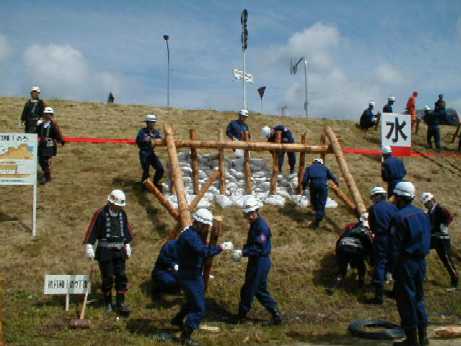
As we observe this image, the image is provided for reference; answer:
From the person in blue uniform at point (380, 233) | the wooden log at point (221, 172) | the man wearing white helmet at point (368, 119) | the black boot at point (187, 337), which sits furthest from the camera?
the man wearing white helmet at point (368, 119)

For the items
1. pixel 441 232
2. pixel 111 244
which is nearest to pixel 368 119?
pixel 441 232

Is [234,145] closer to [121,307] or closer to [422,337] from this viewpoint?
[121,307]

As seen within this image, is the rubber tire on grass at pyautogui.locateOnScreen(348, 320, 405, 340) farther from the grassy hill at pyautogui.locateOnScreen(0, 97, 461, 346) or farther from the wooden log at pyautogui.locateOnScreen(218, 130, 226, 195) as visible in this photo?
the wooden log at pyautogui.locateOnScreen(218, 130, 226, 195)

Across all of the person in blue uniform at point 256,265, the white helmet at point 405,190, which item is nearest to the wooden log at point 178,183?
the person in blue uniform at point 256,265

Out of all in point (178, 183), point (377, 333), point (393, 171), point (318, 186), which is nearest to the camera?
point (377, 333)

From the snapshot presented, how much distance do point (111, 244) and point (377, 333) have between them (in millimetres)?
4187

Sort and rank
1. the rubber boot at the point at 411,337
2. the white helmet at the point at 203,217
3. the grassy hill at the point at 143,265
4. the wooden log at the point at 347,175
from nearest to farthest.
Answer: the rubber boot at the point at 411,337
the white helmet at the point at 203,217
the grassy hill at the point at 143,265
the wooden log at the point at 347,175

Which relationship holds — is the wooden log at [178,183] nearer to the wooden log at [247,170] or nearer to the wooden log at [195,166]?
the wooden log at [195,166]

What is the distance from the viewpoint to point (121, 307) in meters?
8.52

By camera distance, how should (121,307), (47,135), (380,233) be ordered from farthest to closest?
(47,135) → (380,233) → (121,307)

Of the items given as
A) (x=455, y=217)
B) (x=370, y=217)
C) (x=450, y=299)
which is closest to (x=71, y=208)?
(x=370, y=217)

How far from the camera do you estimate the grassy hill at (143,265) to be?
7.98m

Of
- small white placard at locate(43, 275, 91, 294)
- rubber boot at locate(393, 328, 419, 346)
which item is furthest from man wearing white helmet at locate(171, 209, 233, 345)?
rubber boot at locate(393, 328, 419, 346)

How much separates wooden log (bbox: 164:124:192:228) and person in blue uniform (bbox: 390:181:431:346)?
4.45 meters
